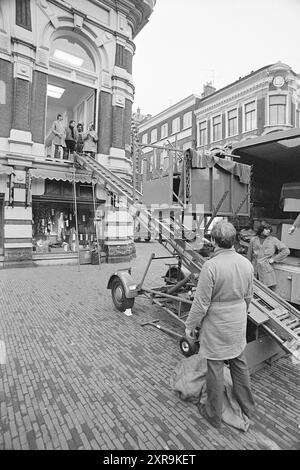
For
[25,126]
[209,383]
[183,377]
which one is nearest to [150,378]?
[183,377]

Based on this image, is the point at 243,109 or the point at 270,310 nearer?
the point at 270,310

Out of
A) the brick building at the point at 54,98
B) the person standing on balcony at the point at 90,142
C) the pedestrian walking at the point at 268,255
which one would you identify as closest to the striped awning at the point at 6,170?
the brick building at the point at 54,98

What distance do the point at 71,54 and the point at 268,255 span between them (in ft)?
42.2

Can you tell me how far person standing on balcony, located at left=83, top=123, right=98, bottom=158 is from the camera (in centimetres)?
1245

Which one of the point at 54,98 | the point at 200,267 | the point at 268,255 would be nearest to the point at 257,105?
the point at 54,98

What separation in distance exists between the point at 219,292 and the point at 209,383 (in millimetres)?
933

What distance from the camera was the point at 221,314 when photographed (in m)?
2.73

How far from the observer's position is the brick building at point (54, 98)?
10.9 metres

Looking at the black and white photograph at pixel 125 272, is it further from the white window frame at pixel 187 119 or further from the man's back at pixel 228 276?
the white window frame at pixel 187 119

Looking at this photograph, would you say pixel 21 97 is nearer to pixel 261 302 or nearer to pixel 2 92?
pixel 2 92

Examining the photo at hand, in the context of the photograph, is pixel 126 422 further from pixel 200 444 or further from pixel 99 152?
pixel 99 152

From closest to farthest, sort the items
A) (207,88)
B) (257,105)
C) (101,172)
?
(101,172)
(257,105)
(207,88)

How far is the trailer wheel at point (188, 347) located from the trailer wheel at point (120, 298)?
2060 millimetres

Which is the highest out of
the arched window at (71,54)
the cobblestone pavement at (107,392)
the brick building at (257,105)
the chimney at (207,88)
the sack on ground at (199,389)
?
the chimney at (207,88)
